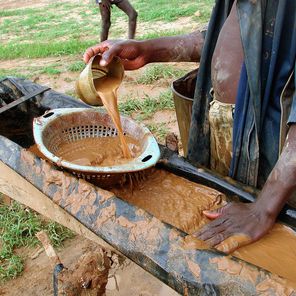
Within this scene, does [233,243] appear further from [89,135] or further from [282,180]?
[89,135]

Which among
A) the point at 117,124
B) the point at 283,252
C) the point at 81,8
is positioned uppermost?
the point at 117,124

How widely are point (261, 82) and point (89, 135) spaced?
0.97 metres

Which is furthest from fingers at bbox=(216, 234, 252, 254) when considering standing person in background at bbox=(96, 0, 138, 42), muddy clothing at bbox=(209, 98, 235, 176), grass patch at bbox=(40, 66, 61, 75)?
standing person in background at bbox=(96, 0, 138, 42)

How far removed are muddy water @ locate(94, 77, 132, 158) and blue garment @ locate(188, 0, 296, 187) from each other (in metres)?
0.53

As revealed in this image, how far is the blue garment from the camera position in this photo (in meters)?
1.74

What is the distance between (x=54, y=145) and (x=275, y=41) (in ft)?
3.82

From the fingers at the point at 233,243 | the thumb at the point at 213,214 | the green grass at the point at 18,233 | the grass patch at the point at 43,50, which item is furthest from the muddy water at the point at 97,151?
the grass patch at the point at 43,50

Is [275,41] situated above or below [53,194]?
above

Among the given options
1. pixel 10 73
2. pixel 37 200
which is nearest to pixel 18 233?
pixel 37 200

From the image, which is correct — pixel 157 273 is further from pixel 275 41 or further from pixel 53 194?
pixel 275 41

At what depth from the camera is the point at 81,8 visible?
1218cm

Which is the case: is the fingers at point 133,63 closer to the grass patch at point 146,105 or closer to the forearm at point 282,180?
the forearm at point 282,180

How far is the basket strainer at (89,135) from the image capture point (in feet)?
6.10

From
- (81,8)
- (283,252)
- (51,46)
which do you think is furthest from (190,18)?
(283,252)
